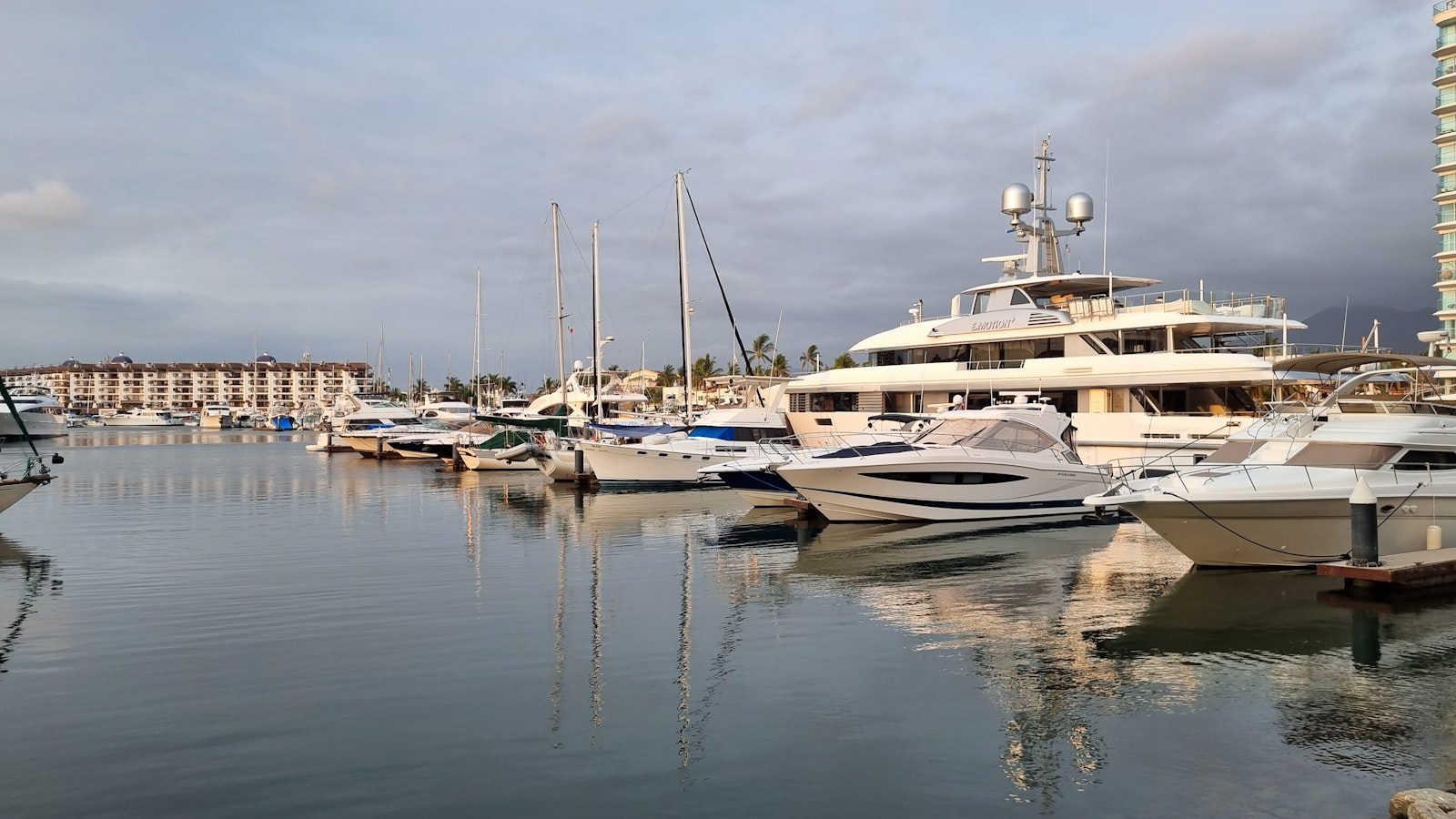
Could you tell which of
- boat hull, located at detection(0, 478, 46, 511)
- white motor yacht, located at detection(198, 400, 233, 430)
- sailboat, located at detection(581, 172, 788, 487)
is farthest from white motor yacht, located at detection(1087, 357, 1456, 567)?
white motor yacht, located at detection(198, 400, 233, 430)

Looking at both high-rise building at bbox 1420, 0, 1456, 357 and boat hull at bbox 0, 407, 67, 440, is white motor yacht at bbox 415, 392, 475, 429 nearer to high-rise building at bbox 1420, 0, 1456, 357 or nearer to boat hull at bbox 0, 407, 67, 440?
boat hull at bbox 0, 407, 67, 440

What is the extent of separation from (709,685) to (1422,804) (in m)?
6.43

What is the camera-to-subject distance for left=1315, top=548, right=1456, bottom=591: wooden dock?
1471cm

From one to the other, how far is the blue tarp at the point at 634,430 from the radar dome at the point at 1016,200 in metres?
14.9

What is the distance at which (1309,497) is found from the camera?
16438 millimetres

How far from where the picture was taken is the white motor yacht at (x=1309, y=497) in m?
16.5

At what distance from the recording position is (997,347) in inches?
1412

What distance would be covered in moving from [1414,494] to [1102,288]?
2014 cm

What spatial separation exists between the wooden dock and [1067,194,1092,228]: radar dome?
79.1 feet

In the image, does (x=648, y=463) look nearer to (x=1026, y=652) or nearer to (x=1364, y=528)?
(x=1364, y=528)

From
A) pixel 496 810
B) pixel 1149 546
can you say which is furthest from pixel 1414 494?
pixel 496 810

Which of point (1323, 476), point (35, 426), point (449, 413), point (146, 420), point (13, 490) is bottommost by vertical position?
point (13, 490)

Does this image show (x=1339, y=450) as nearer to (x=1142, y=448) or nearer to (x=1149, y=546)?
(x=1149, y=546)

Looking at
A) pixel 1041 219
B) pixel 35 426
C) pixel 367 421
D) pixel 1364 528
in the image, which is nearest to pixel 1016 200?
pixel 1041 219
